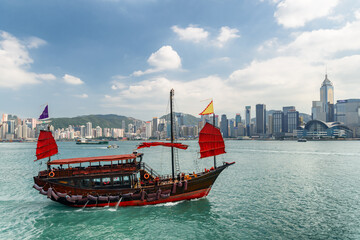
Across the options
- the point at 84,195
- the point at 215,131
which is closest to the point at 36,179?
the point at 84,195

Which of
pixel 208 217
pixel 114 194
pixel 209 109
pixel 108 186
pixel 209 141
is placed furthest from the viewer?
pixel 209 141

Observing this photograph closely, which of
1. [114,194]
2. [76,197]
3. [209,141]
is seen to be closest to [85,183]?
[76,197]

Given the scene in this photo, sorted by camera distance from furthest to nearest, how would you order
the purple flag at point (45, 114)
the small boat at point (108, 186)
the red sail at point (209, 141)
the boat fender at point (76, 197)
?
the purple flag at point (45, 114), the red sail at point (209, 141), the small boat at point (108, 186), the boat fender at point (76, 197)

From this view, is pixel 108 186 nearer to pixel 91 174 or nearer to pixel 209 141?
pixel 91 174

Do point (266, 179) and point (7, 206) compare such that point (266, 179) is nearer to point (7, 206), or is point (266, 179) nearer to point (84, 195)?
point (84, 195)

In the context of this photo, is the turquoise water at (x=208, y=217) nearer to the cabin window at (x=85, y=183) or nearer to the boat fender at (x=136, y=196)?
the boat fender at (x=136, y=196)

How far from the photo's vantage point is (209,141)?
24672 millimetres

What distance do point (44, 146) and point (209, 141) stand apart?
58.7 ft

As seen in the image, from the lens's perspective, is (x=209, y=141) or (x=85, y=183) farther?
(x=209, y=141)

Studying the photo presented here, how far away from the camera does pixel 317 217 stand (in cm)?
1847

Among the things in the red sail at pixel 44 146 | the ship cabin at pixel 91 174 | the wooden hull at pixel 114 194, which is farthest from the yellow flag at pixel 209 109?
the red sail at pixel 44 146

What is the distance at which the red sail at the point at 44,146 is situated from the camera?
2353cm

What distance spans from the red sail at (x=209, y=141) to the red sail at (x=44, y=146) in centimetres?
1653

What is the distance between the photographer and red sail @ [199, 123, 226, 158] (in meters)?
24.3
